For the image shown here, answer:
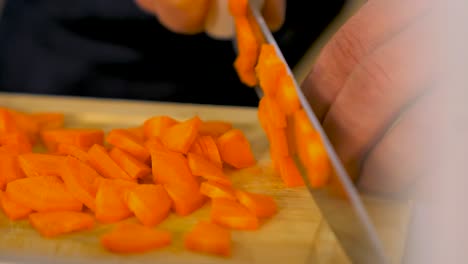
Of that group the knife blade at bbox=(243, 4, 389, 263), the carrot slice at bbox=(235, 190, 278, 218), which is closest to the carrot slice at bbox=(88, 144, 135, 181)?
the carrot slice at bbox=(235, 190, 278, 218)

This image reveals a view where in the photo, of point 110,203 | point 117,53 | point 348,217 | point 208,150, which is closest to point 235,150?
point 208,150

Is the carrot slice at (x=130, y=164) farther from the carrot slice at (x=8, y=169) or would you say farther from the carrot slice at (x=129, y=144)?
the carrot slice at (x=8, y=169)

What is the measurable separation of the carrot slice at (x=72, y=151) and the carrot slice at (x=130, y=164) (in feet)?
0.17

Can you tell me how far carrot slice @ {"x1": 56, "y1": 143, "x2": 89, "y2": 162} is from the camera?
136 centimetres

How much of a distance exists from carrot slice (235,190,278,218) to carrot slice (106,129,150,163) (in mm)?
217

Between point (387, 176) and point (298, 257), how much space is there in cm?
23

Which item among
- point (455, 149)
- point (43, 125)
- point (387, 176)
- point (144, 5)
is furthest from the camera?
point (144, 5)

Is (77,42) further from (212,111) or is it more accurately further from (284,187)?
(284,187)

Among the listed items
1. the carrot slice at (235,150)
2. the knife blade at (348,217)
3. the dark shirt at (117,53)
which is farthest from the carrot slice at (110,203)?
the dark shirt at (117,53)

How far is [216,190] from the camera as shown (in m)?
1.26

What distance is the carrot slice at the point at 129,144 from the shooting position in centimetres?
138

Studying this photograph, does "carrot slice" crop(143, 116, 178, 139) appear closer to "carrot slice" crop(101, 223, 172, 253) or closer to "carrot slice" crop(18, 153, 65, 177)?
"carrot slice" crop(18, 153, 65, 177)

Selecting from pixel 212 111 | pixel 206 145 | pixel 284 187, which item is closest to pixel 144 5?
pixel 212 111

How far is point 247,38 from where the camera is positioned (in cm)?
141
